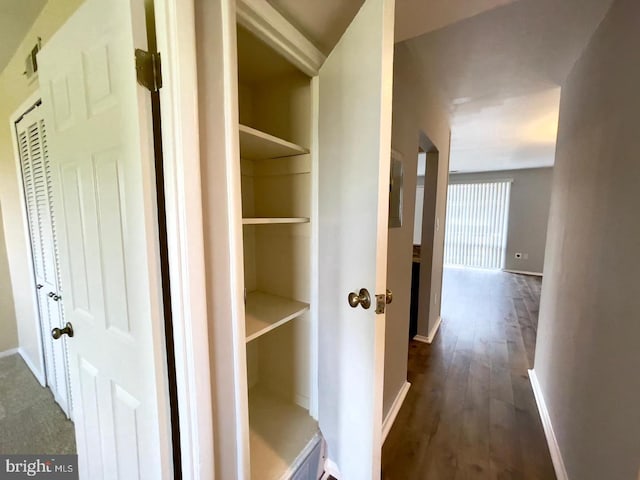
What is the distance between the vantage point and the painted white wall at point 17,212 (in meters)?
1.73

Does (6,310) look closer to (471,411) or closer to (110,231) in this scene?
(110,231)

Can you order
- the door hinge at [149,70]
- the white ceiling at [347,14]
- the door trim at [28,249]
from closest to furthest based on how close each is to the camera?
the door hinge at [149,70], the white ceiling at [347,14], the door trim at [28,249]

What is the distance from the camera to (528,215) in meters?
6.23

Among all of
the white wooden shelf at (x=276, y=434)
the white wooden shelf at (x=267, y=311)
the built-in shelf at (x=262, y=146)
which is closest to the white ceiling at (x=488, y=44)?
the built-in shelf at (x=262, y=146)

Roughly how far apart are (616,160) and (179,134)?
65.0 inches

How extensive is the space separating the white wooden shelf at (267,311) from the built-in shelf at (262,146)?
0.78m

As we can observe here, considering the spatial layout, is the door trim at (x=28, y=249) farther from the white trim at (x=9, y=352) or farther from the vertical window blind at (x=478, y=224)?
the vertical window blind at (x=478, y=224)

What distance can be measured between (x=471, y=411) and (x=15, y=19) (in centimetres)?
364

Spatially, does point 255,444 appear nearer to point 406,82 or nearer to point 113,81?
point 113,81

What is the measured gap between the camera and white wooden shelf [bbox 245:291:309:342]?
3.78ft

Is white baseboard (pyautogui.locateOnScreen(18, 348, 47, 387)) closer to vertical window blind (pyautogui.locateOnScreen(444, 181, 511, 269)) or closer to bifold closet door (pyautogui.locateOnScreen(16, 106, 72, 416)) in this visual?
bifold closet door (pyautogui.locateOnScreen(16, 106, 72, 416))

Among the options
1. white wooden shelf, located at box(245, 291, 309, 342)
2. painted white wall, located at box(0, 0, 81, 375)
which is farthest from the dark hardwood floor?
painted white wall, located at box(0, 0, 81, 375)

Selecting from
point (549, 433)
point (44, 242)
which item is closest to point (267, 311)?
point (44, 242)

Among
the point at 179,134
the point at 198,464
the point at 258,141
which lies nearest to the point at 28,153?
the point at 258,141
